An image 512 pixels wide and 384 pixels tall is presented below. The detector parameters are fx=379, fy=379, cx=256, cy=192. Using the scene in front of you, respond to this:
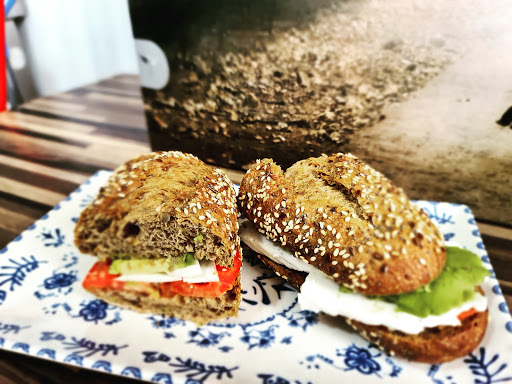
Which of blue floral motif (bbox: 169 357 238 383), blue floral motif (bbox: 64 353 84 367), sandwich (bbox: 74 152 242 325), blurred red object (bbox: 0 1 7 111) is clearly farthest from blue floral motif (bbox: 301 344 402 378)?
blurred red object (bbox: 0 1 7 111)

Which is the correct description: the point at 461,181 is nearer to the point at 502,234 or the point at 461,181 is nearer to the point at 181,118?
the point at 502,234

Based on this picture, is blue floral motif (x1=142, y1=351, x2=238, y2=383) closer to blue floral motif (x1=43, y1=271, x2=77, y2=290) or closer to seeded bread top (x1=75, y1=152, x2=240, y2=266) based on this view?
seeded bread top (x1=75, y1=152, x2=240, y2=266)

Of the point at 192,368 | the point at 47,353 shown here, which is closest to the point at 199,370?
the point at 192,368

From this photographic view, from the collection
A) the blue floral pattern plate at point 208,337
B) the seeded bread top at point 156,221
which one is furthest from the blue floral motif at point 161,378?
the seeded bread top at point 156,221

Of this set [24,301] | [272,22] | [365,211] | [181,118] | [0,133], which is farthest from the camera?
[0,133]

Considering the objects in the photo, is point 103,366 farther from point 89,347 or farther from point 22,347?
point 22,347

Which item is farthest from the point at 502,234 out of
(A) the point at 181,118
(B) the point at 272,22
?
(A) the point at 181,118
